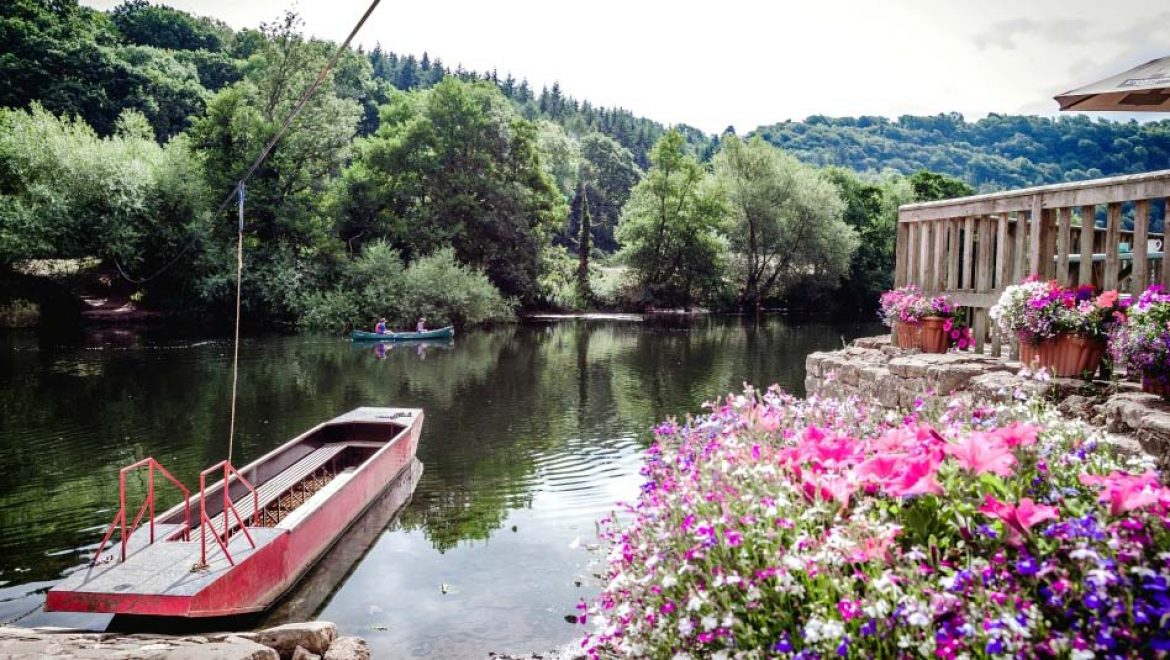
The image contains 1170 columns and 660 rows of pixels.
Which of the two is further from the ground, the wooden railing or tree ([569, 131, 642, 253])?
tree ([569, 131, 642, 253])

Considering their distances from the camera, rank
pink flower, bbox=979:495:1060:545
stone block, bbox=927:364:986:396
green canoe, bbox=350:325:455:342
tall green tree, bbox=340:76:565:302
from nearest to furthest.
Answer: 1. pink flower, bbox=979:495:1060:545
2. stone block, bbox=927:364:986:396
3. green canoe, bbox=350:325:455:342
4. tall green tree, bbox=340:76:565:302

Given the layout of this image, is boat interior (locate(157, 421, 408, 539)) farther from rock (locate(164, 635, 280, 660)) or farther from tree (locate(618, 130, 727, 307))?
tree (locate(618, 130, 727, 307))

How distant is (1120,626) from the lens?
2070mm

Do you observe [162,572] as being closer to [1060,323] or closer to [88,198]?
[1060,323]

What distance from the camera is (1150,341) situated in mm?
4621

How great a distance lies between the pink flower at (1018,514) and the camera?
222 centimetres

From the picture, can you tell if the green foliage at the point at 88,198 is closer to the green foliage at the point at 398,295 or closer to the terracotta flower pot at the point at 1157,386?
the green foliage at the point at 398,295

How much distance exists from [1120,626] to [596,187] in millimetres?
86160

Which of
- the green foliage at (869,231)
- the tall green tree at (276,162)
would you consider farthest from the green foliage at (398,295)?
the green foliage at (869,231)

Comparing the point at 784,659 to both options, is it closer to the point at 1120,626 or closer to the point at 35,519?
the point at 1120,626

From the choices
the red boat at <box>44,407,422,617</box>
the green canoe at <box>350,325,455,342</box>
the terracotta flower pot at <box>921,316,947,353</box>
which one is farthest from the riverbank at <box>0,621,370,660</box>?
the green canoe at <box>350,325,455,342</box>

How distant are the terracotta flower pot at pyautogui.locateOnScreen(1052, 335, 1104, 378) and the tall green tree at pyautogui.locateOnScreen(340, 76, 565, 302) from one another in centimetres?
3586

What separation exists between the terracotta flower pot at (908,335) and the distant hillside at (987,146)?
51969mm

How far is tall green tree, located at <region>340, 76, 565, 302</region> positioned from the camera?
4022cm
